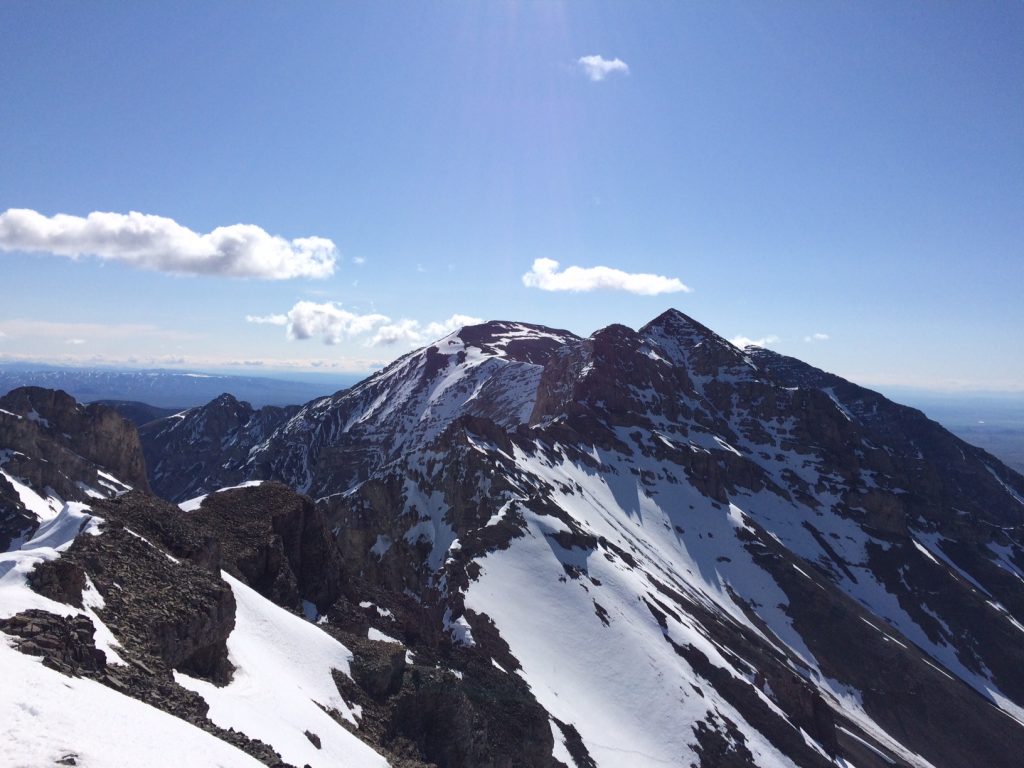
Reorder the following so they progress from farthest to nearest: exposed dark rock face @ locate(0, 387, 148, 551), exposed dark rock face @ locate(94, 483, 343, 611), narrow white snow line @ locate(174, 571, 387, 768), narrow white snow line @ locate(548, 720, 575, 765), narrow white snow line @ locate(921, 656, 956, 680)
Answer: exposed dark rock face @ locate(0, 387, 148, 551)
narrow white snow line @ locate(921, 656, 956, 680)
narrow white snow line @ locate(548, 720, 575, 765)
exposed dark rock face @ locate(94, 483, 343, 611)
narrow white snow line @ locate(174, 571, 387, 768)

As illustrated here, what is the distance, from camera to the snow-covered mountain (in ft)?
83.8

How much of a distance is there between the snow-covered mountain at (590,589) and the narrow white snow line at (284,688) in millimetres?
158

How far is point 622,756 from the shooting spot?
47375 mm

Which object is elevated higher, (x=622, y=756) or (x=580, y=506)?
(x=580, y=506)


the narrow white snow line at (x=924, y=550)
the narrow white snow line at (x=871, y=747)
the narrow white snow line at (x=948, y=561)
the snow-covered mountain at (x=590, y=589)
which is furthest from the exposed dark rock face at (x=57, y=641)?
the narrow white snow line at (x=948, y=561)

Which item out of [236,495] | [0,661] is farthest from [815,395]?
[0,661]

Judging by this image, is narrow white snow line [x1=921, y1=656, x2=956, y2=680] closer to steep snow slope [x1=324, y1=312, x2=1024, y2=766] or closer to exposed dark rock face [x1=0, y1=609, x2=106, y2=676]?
steep snow slope [x1=324, y1=312, x2=1024, y2=766]

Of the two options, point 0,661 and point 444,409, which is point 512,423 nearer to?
point 444,409

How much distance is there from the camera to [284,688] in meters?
25.1

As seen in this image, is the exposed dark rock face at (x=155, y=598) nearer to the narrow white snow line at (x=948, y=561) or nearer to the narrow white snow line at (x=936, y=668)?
the narrow white snow line at (x=936, y=668)

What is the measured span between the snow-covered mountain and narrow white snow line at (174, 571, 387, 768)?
0.52 ft

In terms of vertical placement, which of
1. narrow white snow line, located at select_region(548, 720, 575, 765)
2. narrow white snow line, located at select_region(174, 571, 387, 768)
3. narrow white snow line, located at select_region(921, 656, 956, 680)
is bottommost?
narrow white snow line, located at select_region(921, 656, 956, 680)

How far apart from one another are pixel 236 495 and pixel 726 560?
9216cm

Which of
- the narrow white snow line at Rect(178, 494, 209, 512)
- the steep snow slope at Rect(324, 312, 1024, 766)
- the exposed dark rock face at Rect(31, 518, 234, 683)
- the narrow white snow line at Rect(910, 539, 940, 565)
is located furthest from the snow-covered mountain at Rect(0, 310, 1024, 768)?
the narrow white snow line at Rect(910, 539, 940, 565)
